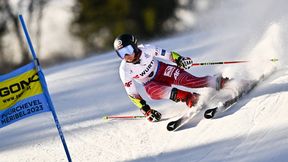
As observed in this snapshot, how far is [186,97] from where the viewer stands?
20.9 feet

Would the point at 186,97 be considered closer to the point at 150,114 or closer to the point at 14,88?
the point at 150,114

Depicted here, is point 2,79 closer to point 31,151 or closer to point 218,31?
point 31,151

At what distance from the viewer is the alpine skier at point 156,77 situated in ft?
20.7

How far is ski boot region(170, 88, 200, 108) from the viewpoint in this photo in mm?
6332

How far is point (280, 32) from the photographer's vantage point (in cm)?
782

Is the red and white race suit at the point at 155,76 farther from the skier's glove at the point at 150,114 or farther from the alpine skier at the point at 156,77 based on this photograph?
the skier's glove at the point at 150,114

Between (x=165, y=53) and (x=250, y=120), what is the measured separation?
1570 millimetres

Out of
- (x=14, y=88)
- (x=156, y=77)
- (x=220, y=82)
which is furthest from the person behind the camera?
(x=156, y=77)

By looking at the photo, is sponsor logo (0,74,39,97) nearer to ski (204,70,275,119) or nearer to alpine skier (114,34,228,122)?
alpine skier (114,34,228,122)

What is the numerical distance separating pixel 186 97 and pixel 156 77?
49 centimetres

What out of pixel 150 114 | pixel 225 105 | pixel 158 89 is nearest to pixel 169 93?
pixel 158 89

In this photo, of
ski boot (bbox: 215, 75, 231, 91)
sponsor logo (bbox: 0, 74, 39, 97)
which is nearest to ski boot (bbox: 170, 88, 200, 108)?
ski boot (bbox: 215, 75, 231, 91)

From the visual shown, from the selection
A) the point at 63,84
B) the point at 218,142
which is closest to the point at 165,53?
the point at 218,142

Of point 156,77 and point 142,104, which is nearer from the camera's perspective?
point 142,104
